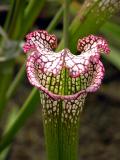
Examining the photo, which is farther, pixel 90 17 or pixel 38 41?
pixel 90 17

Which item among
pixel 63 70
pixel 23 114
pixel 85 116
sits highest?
pixel 63 70

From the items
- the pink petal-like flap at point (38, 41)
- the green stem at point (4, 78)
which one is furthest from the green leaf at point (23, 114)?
the pink petal-like flap at point (38, 41)

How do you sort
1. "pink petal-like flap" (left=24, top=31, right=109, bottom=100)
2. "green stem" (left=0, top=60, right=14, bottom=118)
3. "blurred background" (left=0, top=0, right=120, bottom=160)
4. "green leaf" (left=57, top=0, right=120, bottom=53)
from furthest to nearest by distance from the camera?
"blurred background" (left=0, top=0, right=120, bottom=160)
"green stem" (left=0, top=60, right=14, bottom=118)
"green leaf" (left=57, top=0, right=120, bottom=53)
"pink petal-like flap" (left=24, top=31, right=109, bottom=100)

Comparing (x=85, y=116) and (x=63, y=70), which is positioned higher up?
(x=63, y=70)

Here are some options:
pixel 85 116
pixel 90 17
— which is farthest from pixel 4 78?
pixel 85 116

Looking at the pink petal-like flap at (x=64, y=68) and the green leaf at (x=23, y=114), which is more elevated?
the pink petal-like flap at (x=64, y=68)

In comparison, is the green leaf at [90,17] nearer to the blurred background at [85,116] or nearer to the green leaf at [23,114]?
the green leaf at [23,114]

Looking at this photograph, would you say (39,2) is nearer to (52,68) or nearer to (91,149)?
(52,68)

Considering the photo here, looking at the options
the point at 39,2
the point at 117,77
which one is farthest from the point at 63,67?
the point at 117,77

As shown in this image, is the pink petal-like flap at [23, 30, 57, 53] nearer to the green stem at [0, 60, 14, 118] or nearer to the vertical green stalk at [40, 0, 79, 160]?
the vertical green stalk at [40, 0, 79, 160]

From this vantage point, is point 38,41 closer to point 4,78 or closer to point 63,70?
point 63,70

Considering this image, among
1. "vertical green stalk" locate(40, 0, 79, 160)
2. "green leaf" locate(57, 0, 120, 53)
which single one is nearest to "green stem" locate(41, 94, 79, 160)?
"vertical green stalk" locate(40, 0, 79, 160)

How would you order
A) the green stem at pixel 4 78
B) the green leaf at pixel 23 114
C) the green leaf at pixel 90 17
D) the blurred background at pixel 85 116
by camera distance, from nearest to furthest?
the green leaf at pixel 90 17 → the green leaf at pixel 23 114 → the green stem at pixel 4 78 → the blurred background at pixel 85 116
